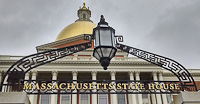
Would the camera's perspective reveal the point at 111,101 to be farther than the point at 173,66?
Yes

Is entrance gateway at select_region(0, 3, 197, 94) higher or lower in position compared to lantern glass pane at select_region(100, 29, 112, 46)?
lower

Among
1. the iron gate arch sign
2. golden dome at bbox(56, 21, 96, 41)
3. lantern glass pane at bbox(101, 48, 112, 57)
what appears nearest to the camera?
lantern glass pane at bbox(101, 48, 112, 57)

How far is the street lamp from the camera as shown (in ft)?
12.7

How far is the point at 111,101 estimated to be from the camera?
108 feet

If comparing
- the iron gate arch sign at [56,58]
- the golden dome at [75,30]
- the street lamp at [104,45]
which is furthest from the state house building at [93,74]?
the street lamp at [104,45]

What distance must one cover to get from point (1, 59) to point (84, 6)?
34.4m

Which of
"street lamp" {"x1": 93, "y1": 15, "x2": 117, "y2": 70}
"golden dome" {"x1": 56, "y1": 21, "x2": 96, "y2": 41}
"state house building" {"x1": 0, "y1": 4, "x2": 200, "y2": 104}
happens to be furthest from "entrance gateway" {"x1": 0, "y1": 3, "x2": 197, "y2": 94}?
"golden dome" {"x1": 56, "y1": 21, "x2": 96, "y2": 41}

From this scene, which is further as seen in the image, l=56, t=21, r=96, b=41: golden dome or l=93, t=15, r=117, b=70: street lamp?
l=56, t=21, r=96, b=41: golden dome

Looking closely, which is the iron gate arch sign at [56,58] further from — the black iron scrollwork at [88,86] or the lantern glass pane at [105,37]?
the lantern glass pane at [105,37]

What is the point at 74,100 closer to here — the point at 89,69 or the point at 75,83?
the point at 89,69

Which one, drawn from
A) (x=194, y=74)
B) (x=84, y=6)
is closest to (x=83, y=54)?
(x=194, y=74)

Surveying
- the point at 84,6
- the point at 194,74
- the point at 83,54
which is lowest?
the point at 194,74

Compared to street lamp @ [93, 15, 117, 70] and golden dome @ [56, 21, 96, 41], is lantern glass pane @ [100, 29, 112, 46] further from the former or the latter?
golden dome @ [56, 21, 96, 41]

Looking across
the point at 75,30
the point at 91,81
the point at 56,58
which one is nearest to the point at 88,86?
the point at 91,81
